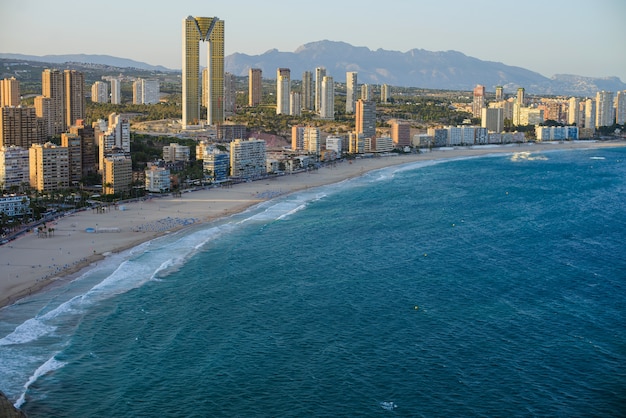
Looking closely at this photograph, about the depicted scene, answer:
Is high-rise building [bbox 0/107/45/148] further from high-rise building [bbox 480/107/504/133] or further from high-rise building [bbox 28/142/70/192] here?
high-rise building [bbox 480/107/504/133]

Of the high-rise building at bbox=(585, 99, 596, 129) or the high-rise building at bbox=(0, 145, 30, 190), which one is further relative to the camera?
the high-rise building at bbox=(585, 99, 596, 129)

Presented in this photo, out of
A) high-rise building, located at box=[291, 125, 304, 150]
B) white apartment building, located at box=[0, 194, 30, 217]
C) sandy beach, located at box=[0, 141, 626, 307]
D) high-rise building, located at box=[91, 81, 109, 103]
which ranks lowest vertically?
sandy beach, located at box=[0, 141, 626, 307]

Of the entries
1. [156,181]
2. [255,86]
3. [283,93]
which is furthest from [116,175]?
[255,86]

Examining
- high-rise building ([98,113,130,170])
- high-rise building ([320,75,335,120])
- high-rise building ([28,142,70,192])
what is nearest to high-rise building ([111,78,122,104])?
high-rise building ([320,75,335,120])

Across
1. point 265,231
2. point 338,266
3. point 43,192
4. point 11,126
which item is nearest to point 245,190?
point 43,192

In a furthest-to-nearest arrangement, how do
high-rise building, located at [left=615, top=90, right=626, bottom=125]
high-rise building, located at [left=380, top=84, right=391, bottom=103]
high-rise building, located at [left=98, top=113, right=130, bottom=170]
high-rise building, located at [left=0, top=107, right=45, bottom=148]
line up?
high-rise building, located at [left=380, top=84, right=391, bottom=103] → high-rise building, located at [left=615, top=90, right=626, bottom=125] → high-rise building, located at [left=0, top=107, right=45, bottom=148] → high-rise building, located at [left=98, top=113, right=130, bottom=170]

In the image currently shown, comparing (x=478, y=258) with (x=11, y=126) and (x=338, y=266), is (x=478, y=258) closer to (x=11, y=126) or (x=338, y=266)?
(x=338, y=266)

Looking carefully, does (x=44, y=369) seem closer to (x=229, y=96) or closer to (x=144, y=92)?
(x=229, y=96)
